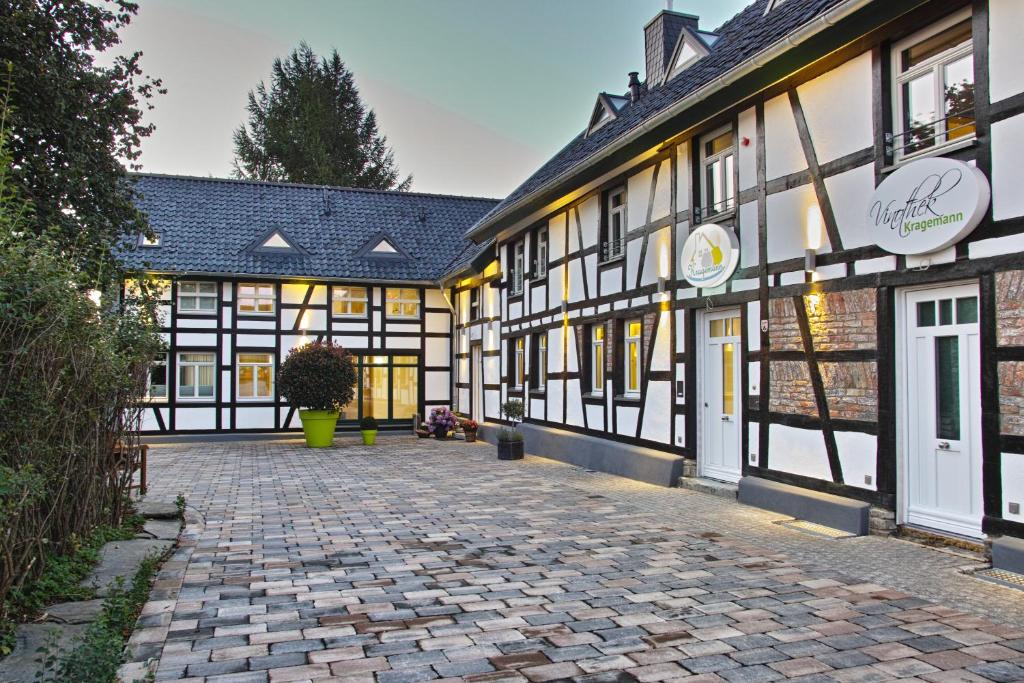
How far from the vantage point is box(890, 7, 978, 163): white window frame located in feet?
20.0

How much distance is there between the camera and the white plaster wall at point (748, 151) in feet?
27.6

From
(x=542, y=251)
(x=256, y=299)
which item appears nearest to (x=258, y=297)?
(x=256, y=299)

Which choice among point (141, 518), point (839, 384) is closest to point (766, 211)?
point (839, 384)

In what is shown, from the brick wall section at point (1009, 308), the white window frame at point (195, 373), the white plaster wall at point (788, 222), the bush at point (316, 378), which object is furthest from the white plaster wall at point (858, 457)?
the white window frame at point (195, 373)

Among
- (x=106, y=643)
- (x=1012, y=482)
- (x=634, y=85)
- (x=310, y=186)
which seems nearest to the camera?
(x=106, y=643)

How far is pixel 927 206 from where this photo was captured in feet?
19.8

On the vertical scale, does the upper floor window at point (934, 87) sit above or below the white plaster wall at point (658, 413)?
above

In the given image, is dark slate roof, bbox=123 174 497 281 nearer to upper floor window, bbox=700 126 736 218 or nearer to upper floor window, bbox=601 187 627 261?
upper floor window, bbox=601 187 627 261

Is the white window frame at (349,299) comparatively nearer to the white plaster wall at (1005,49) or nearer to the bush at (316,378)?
the bush at (316,378)

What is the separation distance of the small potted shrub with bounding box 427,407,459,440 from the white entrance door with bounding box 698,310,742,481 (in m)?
9.36

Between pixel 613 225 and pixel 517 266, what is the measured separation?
449 cm

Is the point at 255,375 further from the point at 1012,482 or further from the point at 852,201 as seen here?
the point at 1012,482

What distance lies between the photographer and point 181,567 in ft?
18.7

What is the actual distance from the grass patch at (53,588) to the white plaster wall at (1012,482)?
611 cm
